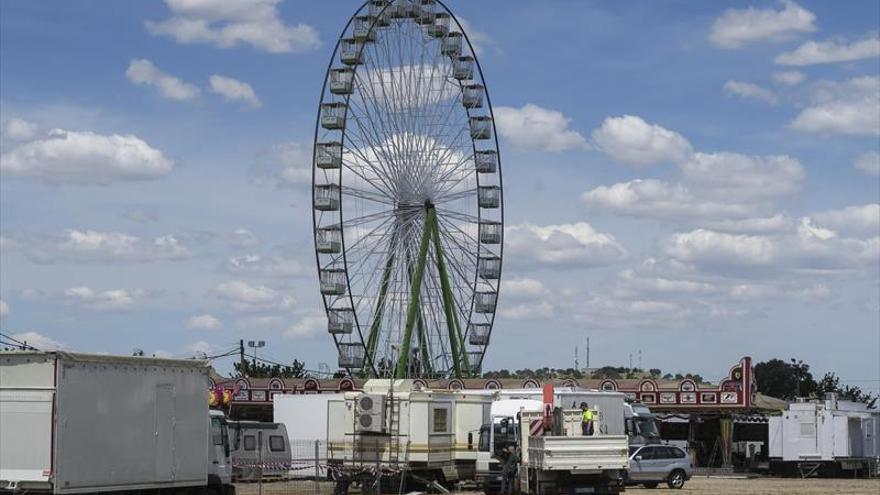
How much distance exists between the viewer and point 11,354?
87.9ft

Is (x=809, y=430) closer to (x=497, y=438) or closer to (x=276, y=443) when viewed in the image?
(x=276, y=443)

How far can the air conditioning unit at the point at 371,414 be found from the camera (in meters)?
40.8

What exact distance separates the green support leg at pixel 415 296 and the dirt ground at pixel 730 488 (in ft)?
53.8

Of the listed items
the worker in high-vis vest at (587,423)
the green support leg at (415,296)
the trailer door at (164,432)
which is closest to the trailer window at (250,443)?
the green support leg at (415,296)

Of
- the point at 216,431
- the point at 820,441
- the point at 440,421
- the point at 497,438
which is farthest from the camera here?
the point at 820,441

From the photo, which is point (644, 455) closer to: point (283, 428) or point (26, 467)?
point (283, 428)

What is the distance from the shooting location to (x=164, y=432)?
2889 centimetres

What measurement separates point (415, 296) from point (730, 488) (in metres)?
22.1

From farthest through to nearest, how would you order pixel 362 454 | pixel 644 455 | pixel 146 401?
pixel 644 455, pixel 362 454, pixel 146 401

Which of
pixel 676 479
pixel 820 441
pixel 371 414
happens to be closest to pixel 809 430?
pixel 820 441

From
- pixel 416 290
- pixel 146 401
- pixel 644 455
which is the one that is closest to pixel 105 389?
pixel 146 401

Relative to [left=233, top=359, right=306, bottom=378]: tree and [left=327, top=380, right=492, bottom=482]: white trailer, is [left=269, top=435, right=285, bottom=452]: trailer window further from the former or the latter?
[left=233, top=359, right=306, bottom=378]: tree

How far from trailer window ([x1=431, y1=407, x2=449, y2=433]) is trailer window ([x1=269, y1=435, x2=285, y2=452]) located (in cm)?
1055

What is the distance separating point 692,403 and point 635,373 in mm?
51992
